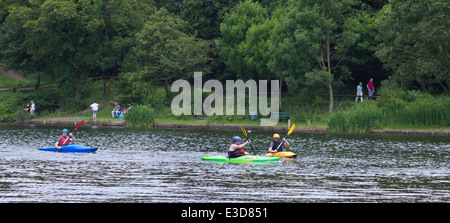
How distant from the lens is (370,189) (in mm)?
25062

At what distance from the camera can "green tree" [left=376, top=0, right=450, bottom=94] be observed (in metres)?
52.0

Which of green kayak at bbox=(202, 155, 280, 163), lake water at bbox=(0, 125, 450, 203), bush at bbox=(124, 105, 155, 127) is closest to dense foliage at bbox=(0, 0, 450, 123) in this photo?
bush at bbox=(124, 105, 155, 127)

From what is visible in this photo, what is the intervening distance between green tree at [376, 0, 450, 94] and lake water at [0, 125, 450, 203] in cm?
886

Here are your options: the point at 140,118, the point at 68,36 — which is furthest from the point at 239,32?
the point at 68,36

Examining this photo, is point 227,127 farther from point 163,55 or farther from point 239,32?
point 163,55

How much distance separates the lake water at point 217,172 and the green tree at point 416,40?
29.1 feet

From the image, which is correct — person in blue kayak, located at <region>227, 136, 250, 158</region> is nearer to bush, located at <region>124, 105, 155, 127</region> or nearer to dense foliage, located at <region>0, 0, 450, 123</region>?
dense foliage, located at <region>0, 0, 450, 123</region>

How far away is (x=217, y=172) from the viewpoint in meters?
29.6

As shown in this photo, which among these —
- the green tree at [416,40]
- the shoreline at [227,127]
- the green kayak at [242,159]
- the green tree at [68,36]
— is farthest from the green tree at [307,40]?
the green kayak at [242,159]

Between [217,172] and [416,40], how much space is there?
3081cm

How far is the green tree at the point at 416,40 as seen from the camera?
51969 mm

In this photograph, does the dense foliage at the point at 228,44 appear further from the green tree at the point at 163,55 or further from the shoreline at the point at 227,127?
the shoreline at the point at 227,127
